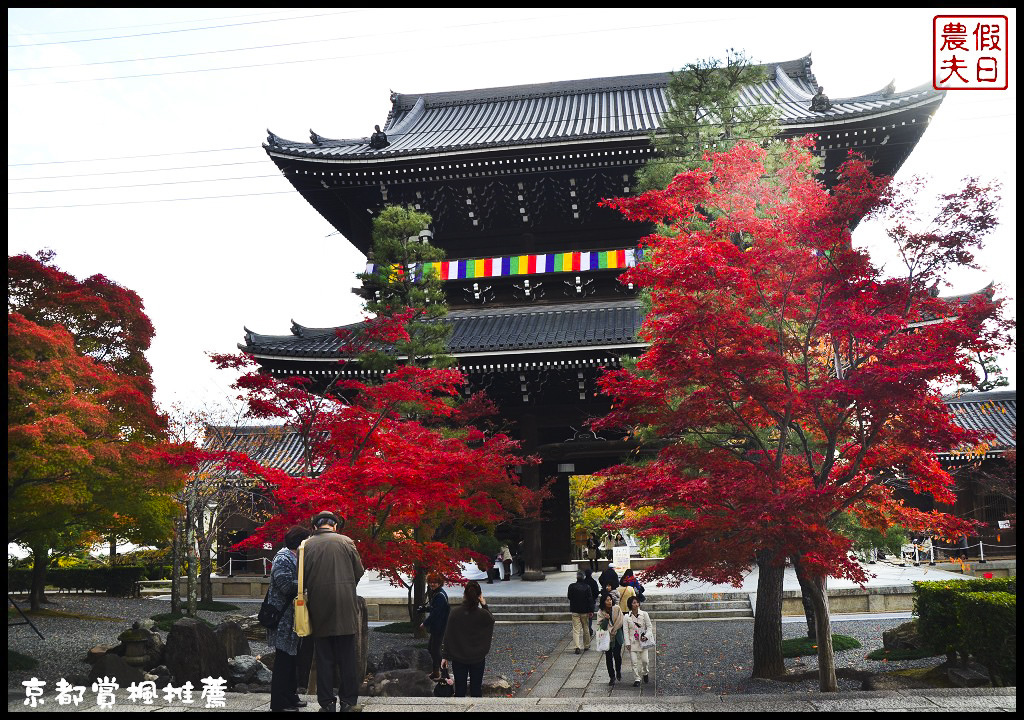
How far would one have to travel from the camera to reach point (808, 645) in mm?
12484

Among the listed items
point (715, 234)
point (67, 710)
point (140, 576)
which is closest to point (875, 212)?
point (715, 234)

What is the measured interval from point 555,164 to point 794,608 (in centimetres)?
1164

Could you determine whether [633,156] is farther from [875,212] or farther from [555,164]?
[875,212]

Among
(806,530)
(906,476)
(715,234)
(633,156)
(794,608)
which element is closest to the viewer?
(806,530)

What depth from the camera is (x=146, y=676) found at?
1101 centimetres

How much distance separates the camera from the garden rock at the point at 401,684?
1039cm

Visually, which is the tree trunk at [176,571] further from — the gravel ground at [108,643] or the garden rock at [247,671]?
the garden rock at [247,671]

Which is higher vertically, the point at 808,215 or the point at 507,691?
the point at 808,215

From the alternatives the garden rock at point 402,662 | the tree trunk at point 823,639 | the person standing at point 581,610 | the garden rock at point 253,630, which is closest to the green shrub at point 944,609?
the tree trunk at point 823,639

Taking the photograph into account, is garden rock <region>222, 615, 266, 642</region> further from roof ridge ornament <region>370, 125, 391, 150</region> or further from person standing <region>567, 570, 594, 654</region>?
roof ridge ornament <region>370, 125, 391, 150</region>

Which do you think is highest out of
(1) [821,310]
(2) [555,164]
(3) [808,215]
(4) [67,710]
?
(2) [555,164]

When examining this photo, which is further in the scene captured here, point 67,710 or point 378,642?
point 378,642

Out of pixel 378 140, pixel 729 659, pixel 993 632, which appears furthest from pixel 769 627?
pixel 378 140

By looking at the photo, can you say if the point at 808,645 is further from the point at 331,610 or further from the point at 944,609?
the point at 331,610
